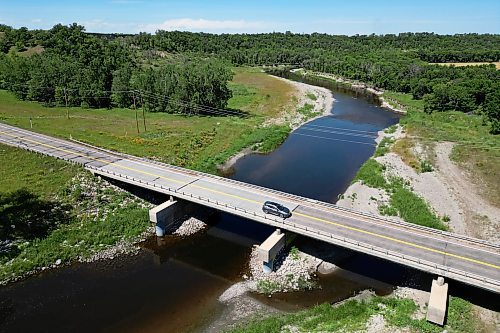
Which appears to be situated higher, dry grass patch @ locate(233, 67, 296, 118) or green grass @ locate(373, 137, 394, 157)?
dry grass patch @ locate(233, 67, 296, 118)

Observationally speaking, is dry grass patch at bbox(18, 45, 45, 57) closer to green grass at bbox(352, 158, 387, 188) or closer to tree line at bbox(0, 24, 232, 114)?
tree line at bbox(0, 24, 232, 114)

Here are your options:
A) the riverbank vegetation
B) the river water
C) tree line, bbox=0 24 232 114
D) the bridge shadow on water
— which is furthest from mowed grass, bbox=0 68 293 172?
the river water

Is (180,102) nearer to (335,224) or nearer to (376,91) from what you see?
(335,224)

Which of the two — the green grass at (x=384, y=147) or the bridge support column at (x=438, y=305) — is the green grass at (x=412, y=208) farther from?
the green grass at (x=384, y=147)

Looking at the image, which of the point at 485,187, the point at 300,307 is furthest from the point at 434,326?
the point at 485,187

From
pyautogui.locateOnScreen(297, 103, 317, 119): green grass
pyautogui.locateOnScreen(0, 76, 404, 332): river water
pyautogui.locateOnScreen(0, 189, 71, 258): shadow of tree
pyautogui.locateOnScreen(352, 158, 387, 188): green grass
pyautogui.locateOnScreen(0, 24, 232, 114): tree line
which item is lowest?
pyautogui.locateOnScreen(0, 76, 404, 332): river water

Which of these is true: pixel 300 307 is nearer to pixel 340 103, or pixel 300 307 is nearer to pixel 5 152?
pixel 5 152
